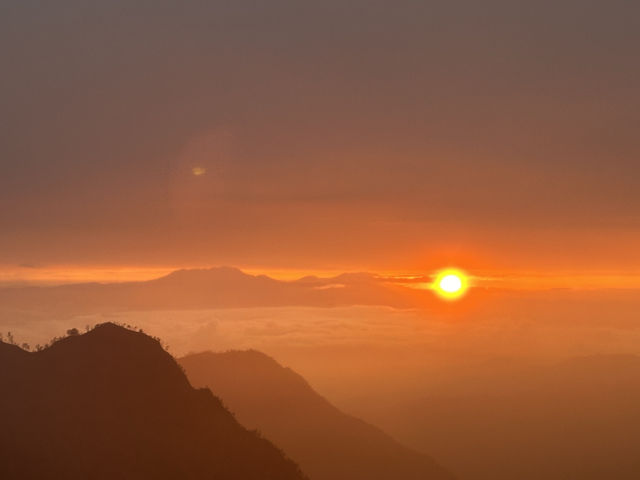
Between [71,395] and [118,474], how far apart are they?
549 inches

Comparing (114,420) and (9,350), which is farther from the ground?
(9,350)

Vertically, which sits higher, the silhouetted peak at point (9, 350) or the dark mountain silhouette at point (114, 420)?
the silhouetted peak at point (9, 350)

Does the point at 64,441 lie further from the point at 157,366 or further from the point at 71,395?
the point at 157,366

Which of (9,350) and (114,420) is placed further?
(9,350)

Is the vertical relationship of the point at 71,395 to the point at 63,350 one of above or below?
below

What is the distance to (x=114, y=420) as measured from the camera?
8619 cm

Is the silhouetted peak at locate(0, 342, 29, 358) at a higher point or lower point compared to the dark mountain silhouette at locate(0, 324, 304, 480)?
higher

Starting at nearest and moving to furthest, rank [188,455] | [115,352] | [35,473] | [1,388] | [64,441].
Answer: [35,473], [64,441], [1,388], [188,455], [115,352]

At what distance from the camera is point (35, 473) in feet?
235

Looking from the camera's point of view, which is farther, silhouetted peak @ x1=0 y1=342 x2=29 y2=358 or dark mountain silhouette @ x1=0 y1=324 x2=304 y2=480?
silhouetted peak @ x1=0 y1=342 x2=29 y2=358

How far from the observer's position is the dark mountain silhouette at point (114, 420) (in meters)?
76.3

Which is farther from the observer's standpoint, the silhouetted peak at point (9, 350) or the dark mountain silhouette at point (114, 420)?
the silhouetted peak at point (9, 350)

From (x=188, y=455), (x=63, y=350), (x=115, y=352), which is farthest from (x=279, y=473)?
(x=63, y=350)

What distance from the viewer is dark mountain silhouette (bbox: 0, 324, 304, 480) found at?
76.3 meters
